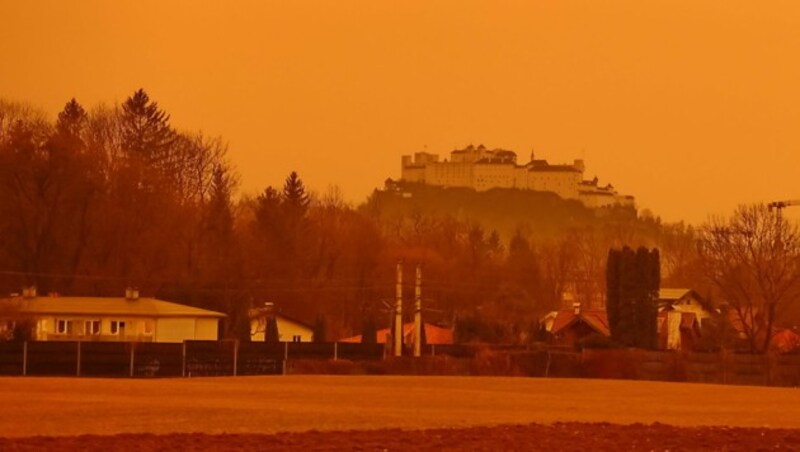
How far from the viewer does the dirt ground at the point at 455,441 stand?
28.7 m

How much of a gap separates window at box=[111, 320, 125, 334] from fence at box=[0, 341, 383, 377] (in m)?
10.8

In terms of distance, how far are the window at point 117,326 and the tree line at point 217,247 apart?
5744 millimetres

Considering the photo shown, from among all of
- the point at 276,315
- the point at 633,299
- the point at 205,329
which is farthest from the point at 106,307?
the point at 633,299

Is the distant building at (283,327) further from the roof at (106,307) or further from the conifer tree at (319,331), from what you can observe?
the roof at (106,307)

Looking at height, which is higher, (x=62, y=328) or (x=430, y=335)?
(x=430, y=335)

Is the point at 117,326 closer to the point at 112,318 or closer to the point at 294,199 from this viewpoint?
the point at 112,318

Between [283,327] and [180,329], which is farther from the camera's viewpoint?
[283,327]

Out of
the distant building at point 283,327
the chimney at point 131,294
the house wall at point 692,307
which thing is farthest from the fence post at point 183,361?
the house wall at point 692,307

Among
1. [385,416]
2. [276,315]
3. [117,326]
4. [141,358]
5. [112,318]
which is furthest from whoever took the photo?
[276,315]

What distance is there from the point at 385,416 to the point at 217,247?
7216 cm

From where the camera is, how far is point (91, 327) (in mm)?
92000

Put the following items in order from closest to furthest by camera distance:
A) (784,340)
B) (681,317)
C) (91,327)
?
(91,327) → (784,340) → (681,317)

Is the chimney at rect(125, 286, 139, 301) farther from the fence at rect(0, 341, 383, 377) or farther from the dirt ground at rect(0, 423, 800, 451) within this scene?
the dirt ground at rect(0, 423, 800, 451)

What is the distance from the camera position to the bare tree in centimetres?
10031
